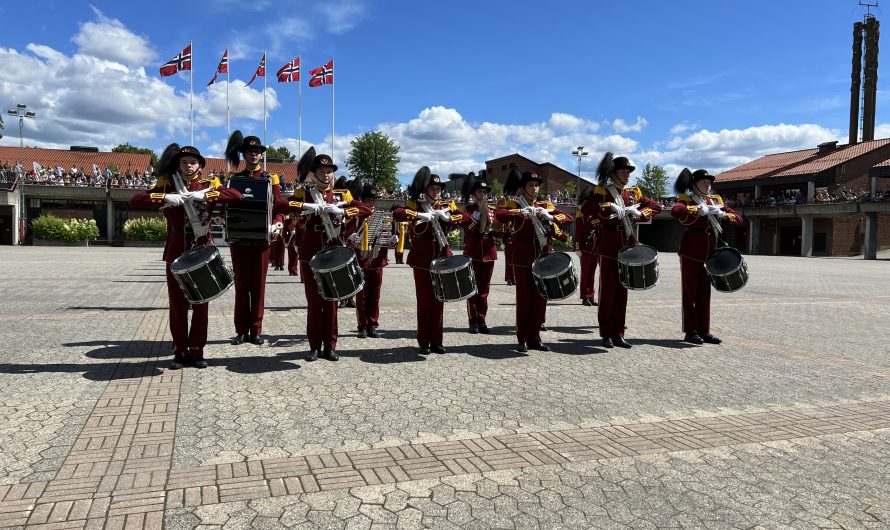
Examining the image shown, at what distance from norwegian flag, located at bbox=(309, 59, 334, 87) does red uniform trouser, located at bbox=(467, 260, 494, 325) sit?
112 feet

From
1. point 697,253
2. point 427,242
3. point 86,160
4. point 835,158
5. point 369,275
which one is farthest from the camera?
point 86,160

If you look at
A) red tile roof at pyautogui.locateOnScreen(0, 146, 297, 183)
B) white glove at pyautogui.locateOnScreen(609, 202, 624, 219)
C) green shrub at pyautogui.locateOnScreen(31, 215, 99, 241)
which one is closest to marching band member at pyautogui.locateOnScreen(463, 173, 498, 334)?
white glove at pyautogui.locateOnScreen(609, 202, 624, 219)

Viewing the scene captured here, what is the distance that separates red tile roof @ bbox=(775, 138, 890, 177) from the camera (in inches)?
2160

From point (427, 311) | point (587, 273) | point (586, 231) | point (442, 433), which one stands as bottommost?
point (442, 433)

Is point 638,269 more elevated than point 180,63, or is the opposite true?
point 180,63

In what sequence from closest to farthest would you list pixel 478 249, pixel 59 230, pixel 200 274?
pixel 200 274
pixel 478 249
pixel 59 230

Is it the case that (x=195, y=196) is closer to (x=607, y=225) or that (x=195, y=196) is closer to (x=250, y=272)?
(x=250, y=272)

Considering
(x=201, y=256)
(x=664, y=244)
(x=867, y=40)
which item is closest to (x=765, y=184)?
(x=664, y=244)

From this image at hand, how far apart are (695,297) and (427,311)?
12.4ft

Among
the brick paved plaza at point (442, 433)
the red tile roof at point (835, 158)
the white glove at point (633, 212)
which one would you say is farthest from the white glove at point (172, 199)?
the red tile roof at point (835, 158)

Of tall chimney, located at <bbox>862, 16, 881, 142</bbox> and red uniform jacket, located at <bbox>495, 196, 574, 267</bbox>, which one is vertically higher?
tall chimney, located at <bbox>862, 16, 881, 142</bbox>

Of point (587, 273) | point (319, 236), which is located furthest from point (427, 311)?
point (587, 273)

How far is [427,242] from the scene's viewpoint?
772 centimetres

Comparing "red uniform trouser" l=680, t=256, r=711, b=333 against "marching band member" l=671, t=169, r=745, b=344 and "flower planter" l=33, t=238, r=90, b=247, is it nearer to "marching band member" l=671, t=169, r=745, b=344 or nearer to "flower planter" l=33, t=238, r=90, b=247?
"marching band member" l=671, t=169, r=745, b=344
